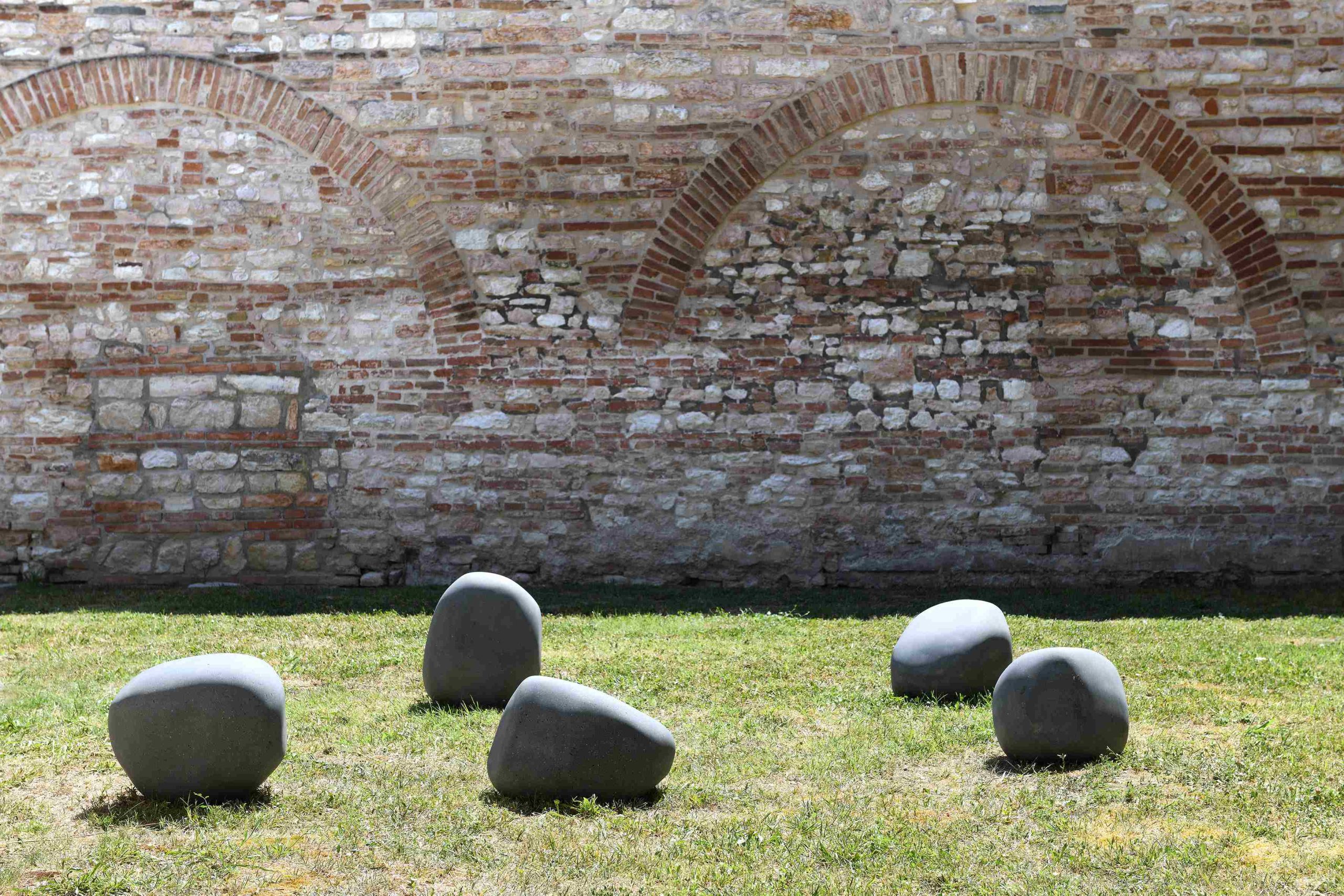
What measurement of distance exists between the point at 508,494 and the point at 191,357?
8.00 ft

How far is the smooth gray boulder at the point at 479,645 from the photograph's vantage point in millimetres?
5094

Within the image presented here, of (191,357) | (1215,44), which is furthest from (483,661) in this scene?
(1215,44)

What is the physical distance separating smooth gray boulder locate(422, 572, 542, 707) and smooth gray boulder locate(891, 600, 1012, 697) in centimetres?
159

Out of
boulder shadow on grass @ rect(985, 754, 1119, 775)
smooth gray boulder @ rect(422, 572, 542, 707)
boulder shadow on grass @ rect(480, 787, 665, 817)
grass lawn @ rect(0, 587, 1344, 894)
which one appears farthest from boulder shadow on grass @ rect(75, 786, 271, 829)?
boulder shadow on grass @ rect(985, 754, 1119, 775)

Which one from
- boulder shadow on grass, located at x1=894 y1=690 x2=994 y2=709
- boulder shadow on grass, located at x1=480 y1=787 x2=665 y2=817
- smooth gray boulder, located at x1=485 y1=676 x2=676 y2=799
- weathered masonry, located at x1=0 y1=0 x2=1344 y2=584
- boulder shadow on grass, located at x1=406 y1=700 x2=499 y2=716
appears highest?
weathered masonry, located at x1=0 y1=0 x2=1344 y2=584

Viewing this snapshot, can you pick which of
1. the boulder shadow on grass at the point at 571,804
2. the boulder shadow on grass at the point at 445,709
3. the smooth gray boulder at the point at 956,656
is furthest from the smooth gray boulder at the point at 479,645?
the smooth gray boulder at the point at 956,656

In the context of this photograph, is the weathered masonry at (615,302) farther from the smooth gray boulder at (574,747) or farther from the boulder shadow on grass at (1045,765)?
the smooth gray boulder at (574,747)

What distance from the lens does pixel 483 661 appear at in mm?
5102

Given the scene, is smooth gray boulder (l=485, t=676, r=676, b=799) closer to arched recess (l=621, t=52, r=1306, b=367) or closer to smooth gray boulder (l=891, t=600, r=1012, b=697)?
smooth gray boulder (l=891, t=600, r=1012, b=697)

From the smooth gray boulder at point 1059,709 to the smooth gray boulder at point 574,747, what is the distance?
Result: 126cm

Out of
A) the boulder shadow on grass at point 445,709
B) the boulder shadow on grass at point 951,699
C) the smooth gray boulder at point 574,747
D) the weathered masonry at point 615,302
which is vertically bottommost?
the boulder shadow on grass at point 445,709

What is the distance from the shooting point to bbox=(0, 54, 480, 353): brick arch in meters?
8.54

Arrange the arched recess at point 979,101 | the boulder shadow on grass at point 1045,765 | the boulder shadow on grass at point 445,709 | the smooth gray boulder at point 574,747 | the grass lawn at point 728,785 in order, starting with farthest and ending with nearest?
the arched recess at point 979,101 < the boulder shadow on grass at point 445,709 < the boulder shadow on grass at point 1045,765 < the smooth gray boulder at point 574,747 < the grass lawn at point 728,785

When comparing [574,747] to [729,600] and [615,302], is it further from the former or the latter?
[615,302]
